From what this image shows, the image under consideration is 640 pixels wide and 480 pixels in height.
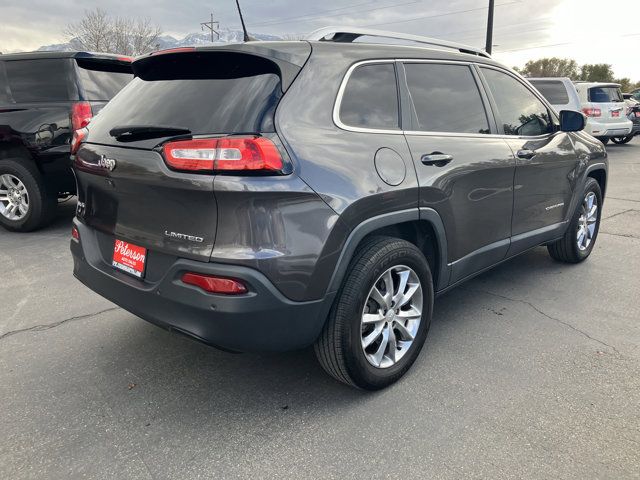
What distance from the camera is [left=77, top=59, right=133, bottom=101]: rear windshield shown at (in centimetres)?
570

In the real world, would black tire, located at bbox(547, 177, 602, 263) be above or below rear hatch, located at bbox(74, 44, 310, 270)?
below

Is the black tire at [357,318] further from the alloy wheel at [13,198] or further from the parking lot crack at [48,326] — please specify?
the alloy wheel at [13,198]

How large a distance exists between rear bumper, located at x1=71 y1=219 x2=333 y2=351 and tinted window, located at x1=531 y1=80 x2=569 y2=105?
39.9 ft

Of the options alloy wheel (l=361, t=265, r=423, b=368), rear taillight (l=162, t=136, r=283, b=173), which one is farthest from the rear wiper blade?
alloy wheel (l=361, t=265, r=423, b=368)

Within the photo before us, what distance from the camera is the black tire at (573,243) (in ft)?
14.9

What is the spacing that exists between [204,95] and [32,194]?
13.9ft

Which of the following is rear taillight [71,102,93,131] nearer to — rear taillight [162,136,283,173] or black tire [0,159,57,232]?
black tire [0,159,57,232]

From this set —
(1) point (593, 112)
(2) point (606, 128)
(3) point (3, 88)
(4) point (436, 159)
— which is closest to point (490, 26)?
(1) point (593, 112)

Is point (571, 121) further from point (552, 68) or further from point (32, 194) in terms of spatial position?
point (552, 68)

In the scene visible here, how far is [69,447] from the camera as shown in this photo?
228 centimetres

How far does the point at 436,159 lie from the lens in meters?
2.86

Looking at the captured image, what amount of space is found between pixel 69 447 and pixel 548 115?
4.04m

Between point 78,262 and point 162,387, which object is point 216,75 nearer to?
point 78,262

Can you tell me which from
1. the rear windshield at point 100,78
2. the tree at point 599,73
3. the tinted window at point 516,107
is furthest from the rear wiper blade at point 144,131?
the tree at point 599,73
